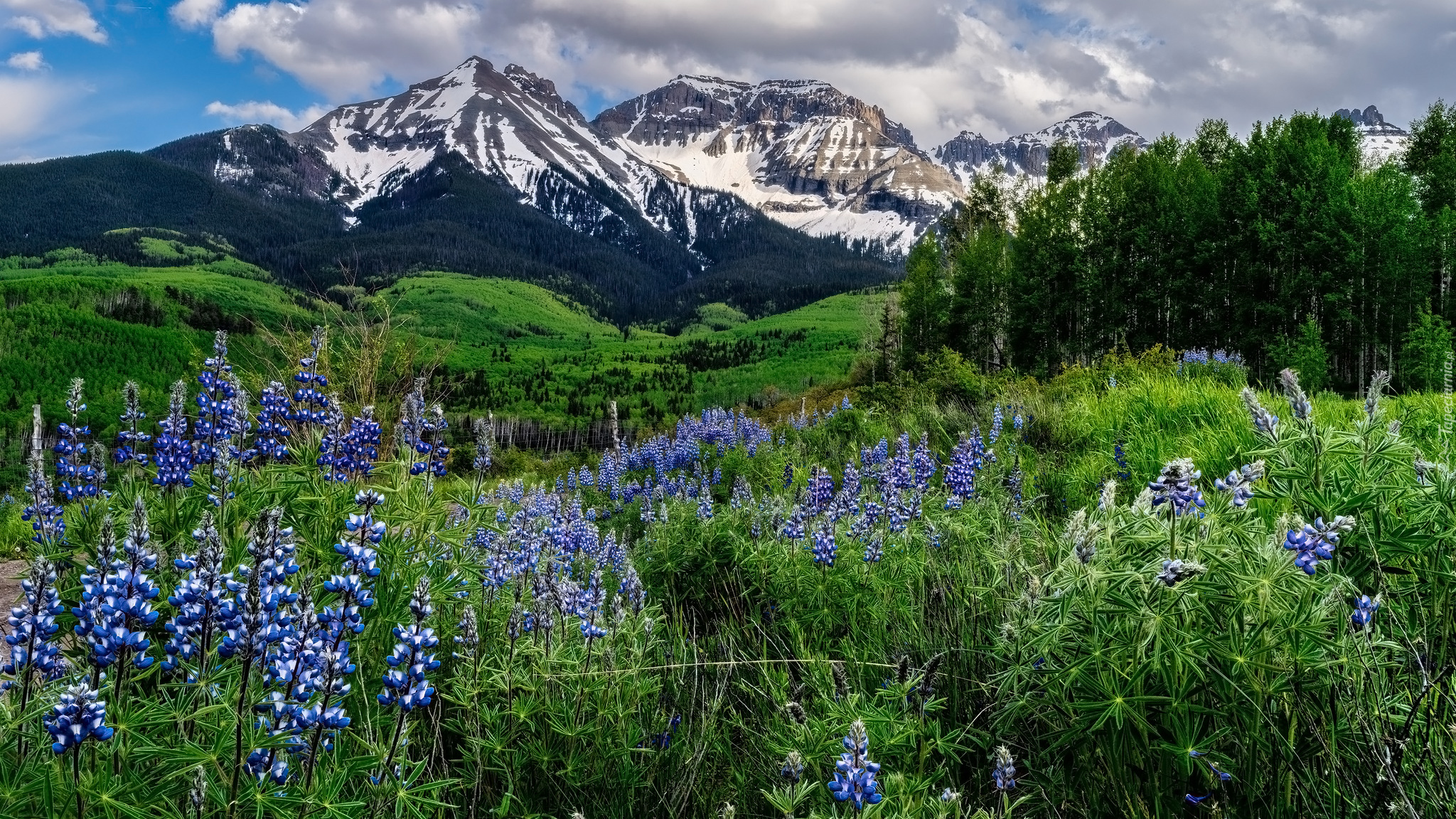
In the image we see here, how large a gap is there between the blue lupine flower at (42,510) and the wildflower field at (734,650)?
33 mm

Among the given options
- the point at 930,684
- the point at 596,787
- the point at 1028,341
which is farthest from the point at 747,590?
the point at 1028,341

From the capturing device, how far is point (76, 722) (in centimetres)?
175

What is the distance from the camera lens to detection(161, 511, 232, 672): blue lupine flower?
6.77 ft

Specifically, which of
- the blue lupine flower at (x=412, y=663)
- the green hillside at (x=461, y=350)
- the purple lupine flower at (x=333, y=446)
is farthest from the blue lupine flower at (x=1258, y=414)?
the green hillside at (x=461, y=350)

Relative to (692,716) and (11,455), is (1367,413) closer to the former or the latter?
(692,716)

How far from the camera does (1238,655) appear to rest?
2324mm

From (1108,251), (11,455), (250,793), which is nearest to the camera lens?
(250,793)

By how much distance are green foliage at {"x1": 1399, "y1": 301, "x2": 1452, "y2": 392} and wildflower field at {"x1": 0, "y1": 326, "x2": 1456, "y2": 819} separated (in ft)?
59.9

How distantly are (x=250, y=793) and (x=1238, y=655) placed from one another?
2.97 m

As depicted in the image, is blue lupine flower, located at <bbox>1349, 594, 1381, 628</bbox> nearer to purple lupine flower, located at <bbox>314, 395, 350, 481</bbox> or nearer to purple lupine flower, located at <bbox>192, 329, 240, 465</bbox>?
purple lupine flower, located at <bbox>314, 395, 350, 481</bbox>

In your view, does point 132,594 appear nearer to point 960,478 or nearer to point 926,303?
point 960,478

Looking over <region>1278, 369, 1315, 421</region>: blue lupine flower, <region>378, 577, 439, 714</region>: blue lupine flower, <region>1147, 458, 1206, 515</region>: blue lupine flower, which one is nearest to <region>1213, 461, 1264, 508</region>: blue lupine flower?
<region>1147, 458, 1206, 515</region>: blue lupine flower

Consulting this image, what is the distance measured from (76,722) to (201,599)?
437 millimetres

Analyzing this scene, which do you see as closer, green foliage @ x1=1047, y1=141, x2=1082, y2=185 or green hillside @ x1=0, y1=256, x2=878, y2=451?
green foliage @ x1=1047, y1=141, x2=1082, y2=185
